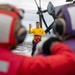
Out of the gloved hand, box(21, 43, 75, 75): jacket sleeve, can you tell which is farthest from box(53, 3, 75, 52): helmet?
box(21, 43, 75, 75): jacket sleeve

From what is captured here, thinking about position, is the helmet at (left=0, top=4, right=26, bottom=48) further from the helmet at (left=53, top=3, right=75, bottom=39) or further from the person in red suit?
the helmet at (left=53, top=3, right=75, bottom=39)

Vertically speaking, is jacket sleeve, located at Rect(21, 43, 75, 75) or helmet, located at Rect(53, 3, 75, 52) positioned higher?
helmet, located at Rect(53, 3, 75, 52)

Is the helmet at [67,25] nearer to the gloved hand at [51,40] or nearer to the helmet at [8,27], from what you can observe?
the gloved hand at [51,40]

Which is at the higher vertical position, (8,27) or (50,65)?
(8,27)

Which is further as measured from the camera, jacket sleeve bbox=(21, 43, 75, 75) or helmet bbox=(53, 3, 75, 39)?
helmet bbox=(53, 3, 75, 39)

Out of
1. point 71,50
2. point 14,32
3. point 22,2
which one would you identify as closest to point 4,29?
point 14,32

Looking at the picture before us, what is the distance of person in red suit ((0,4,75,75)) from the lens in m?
1.22

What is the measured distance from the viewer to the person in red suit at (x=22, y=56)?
1.22 m

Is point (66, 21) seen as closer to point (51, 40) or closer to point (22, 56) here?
point (51, 40)

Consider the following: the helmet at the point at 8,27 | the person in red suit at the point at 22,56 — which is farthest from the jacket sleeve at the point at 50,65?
the helmet at the point at 8,27

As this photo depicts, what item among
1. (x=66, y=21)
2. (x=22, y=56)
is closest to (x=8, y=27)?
(x=22, y=56)

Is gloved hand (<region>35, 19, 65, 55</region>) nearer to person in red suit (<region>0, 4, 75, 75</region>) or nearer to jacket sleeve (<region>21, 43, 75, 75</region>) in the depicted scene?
person in red suit (<region>0, 4, 75, 75</region>)

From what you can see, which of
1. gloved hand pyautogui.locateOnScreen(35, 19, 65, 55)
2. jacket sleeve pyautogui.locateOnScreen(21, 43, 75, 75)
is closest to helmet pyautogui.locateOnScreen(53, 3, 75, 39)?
gloved hand pyautogui.locateOnScreen(35, 19, 65, 55)

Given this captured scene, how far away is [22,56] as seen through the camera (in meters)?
1.26
